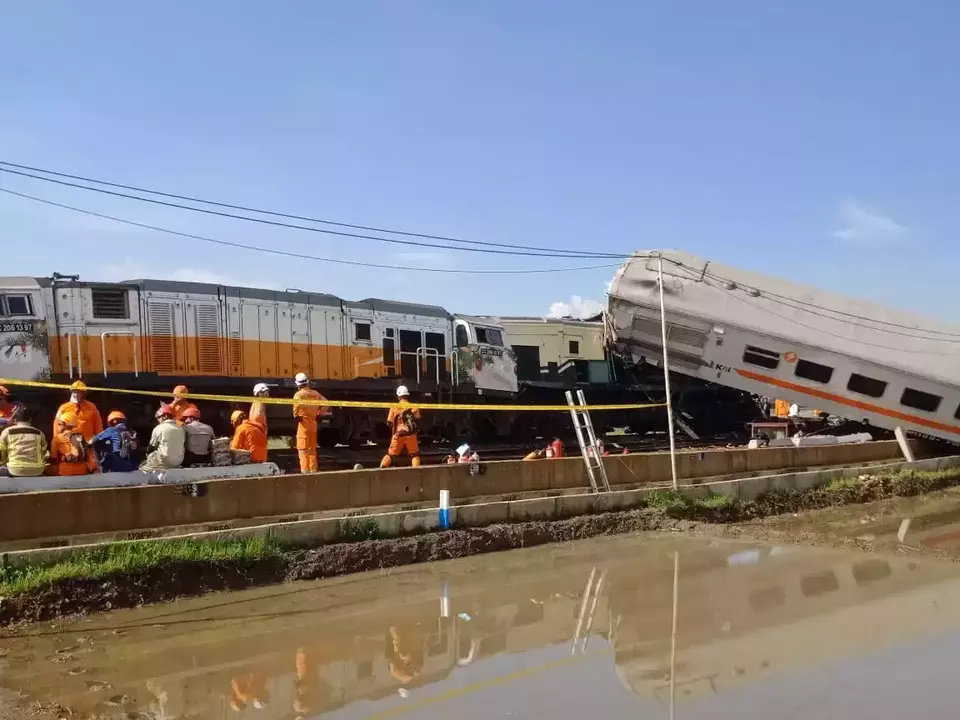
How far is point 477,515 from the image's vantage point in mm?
9992

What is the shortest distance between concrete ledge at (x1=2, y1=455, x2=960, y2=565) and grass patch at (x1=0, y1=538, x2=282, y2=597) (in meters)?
0.07

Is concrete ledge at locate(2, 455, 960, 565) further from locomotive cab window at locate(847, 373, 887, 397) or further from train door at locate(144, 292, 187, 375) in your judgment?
train door at locate(144, 292, 187, 375)

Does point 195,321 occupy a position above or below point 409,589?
above

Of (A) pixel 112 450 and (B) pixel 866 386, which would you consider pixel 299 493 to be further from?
(B) pixel 866 386

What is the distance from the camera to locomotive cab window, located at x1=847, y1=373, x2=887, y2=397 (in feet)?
63.4

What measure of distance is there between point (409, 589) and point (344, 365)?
10315 millimetres

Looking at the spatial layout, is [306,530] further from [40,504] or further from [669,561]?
[669,561]

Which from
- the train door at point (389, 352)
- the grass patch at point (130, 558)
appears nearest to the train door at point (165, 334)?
the train door at point (389, 352)

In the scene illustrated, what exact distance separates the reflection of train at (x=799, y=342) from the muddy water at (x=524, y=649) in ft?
Result: 36.4

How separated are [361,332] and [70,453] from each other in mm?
9598

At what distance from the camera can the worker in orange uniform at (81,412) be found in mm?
9602

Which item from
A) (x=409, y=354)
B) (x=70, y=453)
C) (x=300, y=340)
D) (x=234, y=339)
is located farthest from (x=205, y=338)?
(x=70, y=453)

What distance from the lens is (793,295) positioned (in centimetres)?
2005

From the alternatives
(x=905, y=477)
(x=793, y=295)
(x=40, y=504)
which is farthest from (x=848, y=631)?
(x=793, y=295)
